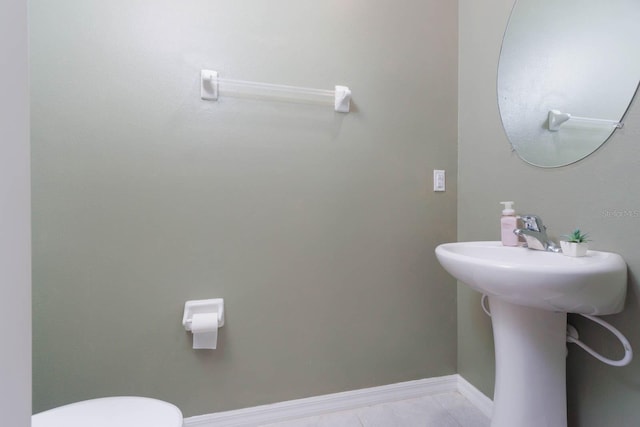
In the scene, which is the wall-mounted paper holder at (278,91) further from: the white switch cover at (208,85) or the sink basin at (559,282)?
the sink basin at (559,282)

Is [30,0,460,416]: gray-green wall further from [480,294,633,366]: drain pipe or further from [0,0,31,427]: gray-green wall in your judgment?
[0,0,31,427]: gray-green wall

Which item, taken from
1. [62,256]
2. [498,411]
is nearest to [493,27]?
[498,411]

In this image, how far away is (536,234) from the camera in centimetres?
84

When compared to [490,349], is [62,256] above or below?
above

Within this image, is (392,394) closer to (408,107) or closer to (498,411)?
(498,411)

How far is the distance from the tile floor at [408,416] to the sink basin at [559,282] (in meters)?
0.80

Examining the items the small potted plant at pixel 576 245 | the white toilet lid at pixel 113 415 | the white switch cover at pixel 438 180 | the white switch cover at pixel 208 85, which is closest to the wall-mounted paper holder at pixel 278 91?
the white switch cover at pixel 208 85

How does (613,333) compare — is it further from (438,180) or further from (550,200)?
(438,180)

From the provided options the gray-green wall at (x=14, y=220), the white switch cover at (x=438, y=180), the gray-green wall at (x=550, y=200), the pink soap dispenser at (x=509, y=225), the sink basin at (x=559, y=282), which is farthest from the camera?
the white switch cover at (x=438, y=180)

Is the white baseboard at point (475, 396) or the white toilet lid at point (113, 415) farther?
the white baseboard at point (475, 396)

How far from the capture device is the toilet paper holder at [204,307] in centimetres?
101

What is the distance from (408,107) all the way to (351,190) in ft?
1.69

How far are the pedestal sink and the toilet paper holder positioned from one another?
86 cm

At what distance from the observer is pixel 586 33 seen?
0.82 m
